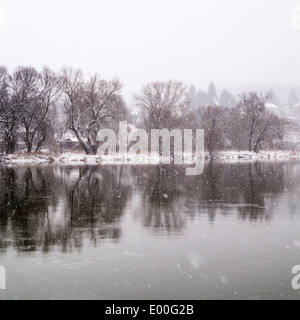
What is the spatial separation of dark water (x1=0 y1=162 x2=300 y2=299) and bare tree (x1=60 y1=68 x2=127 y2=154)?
40204mm

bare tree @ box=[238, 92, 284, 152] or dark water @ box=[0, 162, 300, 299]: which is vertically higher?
bare tree @ box=[238, 92, 284, 152]

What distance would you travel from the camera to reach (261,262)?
7.82m

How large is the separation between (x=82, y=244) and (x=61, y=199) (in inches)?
278

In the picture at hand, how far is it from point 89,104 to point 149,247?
169 ft

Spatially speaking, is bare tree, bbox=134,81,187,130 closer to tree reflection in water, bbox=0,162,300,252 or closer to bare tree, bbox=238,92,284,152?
bare tree, bbox=238,92,284,152

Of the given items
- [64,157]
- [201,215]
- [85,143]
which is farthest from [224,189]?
[85,143]

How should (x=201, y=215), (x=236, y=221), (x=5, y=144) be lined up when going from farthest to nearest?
(x=5, y=144)
(x=201, y=215)
(x=236, y=221)

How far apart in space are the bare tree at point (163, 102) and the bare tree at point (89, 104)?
4.09 meters

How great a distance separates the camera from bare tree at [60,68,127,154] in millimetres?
55250

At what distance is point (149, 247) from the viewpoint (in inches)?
349

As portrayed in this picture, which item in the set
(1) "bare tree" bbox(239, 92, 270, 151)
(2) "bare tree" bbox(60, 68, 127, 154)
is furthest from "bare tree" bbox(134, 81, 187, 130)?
(1) "bare tree" bbox(239, 92, 270, 151)

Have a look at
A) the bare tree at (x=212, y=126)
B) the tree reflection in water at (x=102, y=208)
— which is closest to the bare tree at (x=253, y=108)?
the bare tree at (x=212, y=126)
